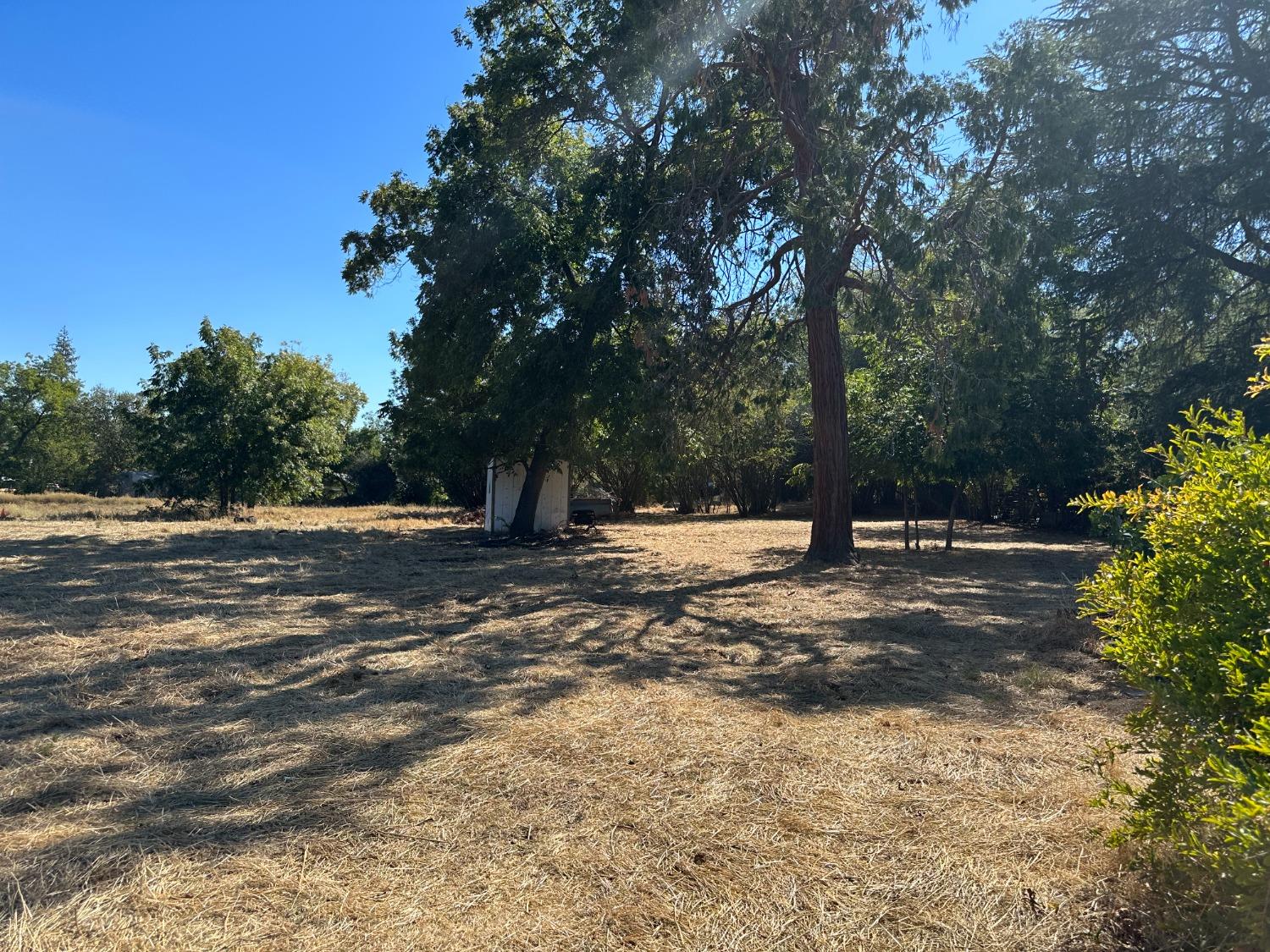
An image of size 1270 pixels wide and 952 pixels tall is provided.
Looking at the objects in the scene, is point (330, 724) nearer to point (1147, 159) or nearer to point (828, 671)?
point (828, 671)

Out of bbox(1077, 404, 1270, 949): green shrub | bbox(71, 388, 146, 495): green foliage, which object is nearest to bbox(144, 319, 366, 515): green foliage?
bbox(71, 388, 146, 495): green foliage

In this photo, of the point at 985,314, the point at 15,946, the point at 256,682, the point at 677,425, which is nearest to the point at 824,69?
the point at 985,314

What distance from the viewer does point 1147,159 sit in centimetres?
1261

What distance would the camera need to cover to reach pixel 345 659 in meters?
5.58

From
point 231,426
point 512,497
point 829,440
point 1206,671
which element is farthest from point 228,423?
point 1206,671

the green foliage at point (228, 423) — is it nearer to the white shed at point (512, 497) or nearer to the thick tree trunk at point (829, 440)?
the white shed at point (512, 497)

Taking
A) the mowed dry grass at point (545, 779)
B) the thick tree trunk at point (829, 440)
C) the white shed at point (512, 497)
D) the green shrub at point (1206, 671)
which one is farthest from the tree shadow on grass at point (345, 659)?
the white shed at point (512, 497)

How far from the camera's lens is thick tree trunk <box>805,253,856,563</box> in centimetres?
1160

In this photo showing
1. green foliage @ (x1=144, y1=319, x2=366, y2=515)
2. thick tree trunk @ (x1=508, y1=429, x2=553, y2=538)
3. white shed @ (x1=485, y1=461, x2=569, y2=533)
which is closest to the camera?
thick tree trunk @ (x1=508, y1=429, x2=553, y2=538)

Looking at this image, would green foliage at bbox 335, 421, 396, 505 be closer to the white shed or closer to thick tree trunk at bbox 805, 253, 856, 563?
the white shed

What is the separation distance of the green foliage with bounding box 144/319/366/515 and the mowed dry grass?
46.6 ft

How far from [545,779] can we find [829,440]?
9160 mm

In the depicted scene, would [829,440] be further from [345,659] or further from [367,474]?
[367,474]

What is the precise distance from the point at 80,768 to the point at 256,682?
4.68ft
